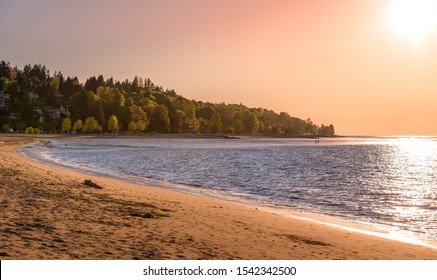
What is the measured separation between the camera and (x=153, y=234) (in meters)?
12.5

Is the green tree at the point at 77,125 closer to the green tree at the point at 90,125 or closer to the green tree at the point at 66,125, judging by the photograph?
the green tree at the point at 90,125

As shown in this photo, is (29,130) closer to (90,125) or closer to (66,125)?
(66,125)

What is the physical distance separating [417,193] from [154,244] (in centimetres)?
2959

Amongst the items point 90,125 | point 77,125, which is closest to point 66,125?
point 77,125

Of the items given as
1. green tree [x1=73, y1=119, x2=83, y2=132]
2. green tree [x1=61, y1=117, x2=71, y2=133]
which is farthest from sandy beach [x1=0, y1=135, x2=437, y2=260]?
green tree [x1=73, y1=119, x2=83, y2=132]

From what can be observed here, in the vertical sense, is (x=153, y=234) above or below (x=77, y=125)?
below

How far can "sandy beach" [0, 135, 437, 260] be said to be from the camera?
10352mm

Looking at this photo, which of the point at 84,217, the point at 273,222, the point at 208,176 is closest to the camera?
the point at 84,217

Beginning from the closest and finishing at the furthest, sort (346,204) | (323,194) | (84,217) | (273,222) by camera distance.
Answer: (84,217)
(273,222)
(346,204)
(323,194)

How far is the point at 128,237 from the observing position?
11766 millimetres

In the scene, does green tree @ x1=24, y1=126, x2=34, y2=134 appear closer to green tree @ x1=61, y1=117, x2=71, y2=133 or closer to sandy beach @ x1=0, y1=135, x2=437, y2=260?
green tree @ x1=61, y1=117, x2=71, y2=133

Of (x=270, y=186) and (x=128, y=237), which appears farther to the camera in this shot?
(x=270, y=186)
